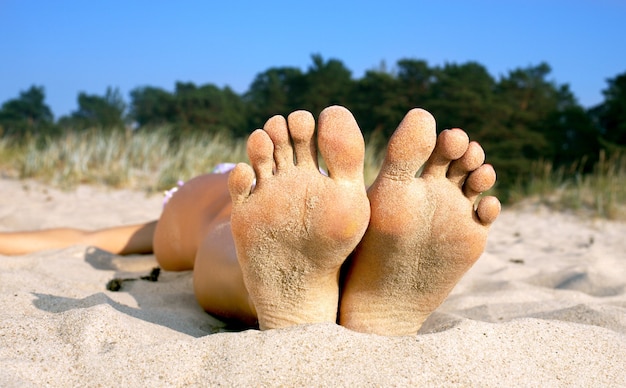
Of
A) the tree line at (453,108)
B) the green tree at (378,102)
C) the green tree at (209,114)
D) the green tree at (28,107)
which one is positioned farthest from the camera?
the green tree at (28,107)

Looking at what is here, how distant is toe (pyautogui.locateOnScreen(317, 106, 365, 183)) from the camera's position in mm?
1122

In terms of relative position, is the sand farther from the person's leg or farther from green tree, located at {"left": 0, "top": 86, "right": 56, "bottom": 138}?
green tree, located at {"left": 0, "top": 86, "right": 56, "bottom": 138}

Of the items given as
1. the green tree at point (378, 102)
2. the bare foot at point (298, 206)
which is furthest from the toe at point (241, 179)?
the green tree at point (378, 102)

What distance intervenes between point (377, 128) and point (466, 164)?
1155cm

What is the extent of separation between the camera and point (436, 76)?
15578 mm

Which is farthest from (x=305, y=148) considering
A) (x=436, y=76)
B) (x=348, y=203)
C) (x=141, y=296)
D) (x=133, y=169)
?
(x=436, y=76)

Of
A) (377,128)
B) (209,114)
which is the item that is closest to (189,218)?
(377,128)

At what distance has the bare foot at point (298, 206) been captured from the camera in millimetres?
1121

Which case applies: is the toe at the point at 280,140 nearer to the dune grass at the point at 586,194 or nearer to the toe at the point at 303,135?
the toe at the point at 303,135

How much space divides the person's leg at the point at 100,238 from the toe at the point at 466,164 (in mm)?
1724

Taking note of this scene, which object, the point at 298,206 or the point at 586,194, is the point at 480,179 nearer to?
the point at 298,206

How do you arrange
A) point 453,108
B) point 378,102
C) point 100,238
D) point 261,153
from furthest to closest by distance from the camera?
point 378,102, point 453,108, point 100,238, point 261,153

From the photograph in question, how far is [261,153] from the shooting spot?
1.15 meters

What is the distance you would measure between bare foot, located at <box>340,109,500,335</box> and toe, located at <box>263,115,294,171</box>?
0.20 meters
